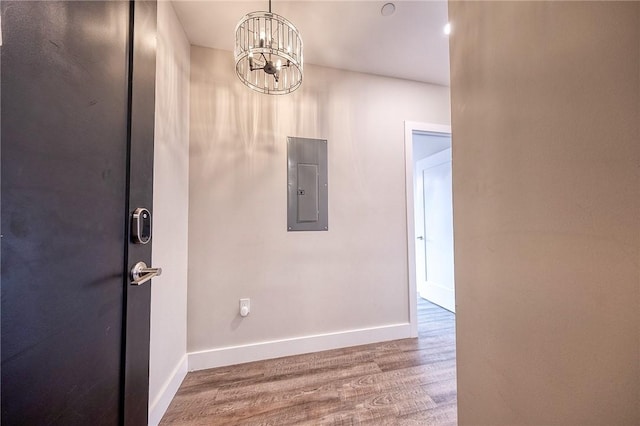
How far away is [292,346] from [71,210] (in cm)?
182

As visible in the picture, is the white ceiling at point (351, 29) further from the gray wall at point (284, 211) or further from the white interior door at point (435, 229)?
the white interior door at point (435, 229)

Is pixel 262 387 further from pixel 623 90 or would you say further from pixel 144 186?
pixel 623 90

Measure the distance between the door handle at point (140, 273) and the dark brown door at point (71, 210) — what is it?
0.07 feet

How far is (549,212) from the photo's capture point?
0.60 m

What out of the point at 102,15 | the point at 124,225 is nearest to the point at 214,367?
the point at 124,225

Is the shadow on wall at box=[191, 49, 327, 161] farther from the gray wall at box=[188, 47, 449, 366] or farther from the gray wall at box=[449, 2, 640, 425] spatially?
the gray wall at box=[449, 2, 640, 425]

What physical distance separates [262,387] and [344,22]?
2.57 m

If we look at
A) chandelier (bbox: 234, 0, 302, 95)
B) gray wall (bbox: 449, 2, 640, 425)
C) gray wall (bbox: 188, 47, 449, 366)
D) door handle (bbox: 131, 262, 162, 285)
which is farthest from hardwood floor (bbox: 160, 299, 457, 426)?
chandelier (bbox: 234, 0, 302, 95)

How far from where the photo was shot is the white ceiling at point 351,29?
1502 millimetres

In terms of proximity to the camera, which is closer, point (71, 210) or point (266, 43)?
point (71, 210)

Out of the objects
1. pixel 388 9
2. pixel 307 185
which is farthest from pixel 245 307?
pixel 388 9

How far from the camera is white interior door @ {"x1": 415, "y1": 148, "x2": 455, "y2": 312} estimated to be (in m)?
3.06

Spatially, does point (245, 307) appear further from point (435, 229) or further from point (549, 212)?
point (435, 229)

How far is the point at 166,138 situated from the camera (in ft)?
4.56
